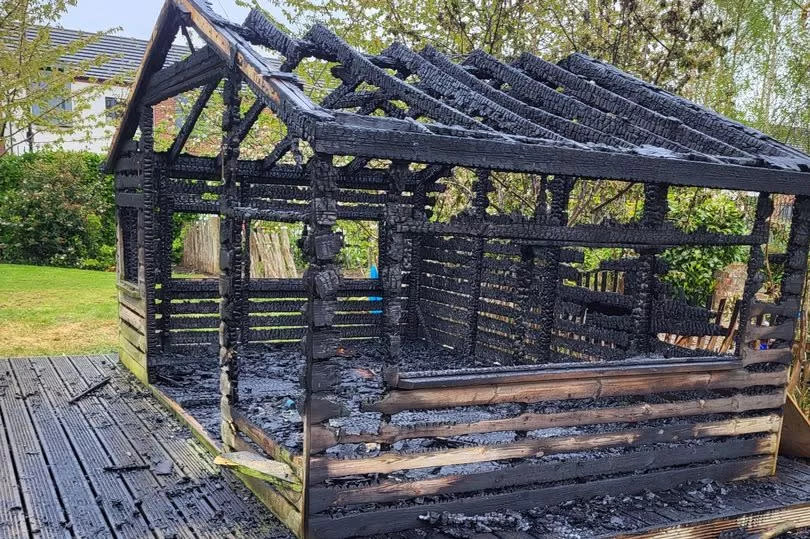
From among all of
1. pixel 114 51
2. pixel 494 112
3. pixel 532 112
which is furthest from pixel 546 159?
pixel 114 51

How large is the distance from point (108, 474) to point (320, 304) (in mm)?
2374

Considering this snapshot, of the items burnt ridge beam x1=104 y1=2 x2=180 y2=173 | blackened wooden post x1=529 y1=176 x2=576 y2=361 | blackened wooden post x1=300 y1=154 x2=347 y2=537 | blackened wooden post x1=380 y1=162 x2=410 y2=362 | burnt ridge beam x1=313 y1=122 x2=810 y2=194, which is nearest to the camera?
burnt ridge beam x1=313 y1=122 x2=810 y2=194

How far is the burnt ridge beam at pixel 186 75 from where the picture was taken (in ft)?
16.9

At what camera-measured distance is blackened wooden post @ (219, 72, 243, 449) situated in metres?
5.00

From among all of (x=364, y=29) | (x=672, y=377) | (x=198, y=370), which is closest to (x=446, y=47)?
(x=364, y=29)

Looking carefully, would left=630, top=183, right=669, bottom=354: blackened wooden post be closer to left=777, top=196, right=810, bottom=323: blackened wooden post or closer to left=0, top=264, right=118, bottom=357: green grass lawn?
left=777, top=196, right=810, bottom=323: blackened wooden post

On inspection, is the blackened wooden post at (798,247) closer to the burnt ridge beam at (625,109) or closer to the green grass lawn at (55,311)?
the burnt ridge beam at (625,109)

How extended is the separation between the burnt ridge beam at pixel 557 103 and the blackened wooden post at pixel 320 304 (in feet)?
6.74

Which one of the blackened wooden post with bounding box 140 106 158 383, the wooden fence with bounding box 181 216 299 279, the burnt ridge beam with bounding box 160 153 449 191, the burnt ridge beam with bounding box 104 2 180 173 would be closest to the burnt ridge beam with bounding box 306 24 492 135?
the burnt ridge beam with bounding box 104 2 180 173

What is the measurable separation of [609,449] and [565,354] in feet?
6.49

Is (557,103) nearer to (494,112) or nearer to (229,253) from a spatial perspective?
(494,112)

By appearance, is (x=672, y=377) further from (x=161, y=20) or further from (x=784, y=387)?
(x=161, y=20)

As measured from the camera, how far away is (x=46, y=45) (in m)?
10.7

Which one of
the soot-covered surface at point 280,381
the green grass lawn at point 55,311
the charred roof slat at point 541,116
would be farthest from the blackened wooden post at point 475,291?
the green grass lawn at point 55,311
